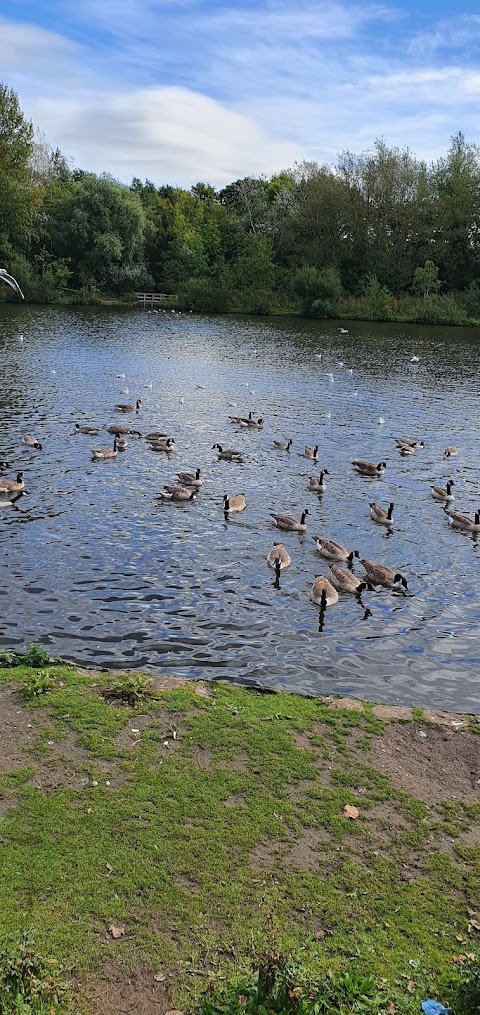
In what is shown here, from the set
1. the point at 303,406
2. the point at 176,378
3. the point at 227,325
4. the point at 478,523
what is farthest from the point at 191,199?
the point at 478,523

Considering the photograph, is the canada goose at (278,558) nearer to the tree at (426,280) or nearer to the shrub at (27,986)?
the shrub at (27,986)

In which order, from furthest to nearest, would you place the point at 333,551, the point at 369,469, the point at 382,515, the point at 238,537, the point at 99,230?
the point at 99,230 → the point at 369,469 → the point at 382,515 → the point at 238,537 → the point at 333,551

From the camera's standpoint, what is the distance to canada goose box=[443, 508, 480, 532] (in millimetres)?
19594

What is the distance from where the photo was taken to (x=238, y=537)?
18.4 m

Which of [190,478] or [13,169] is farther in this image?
[13,169]

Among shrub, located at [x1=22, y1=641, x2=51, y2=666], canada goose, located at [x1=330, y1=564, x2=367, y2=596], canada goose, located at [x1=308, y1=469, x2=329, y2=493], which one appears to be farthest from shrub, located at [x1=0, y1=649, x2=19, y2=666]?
canada goose, located at [x1=308, y1=469, x2=329, y2=493]

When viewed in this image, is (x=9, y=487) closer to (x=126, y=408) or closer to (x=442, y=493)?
(x=442, y=493)

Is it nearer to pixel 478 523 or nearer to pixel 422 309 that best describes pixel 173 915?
pixel 478 523

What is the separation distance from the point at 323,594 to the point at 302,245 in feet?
306

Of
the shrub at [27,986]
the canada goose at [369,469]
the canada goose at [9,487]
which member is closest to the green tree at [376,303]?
the canada goose at [369,469]

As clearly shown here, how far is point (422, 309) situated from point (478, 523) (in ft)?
229

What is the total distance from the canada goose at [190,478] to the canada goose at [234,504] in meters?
1.79

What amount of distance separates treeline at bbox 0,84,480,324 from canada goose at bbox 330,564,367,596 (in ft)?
241

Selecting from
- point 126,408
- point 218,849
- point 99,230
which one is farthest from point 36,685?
point 99,230
